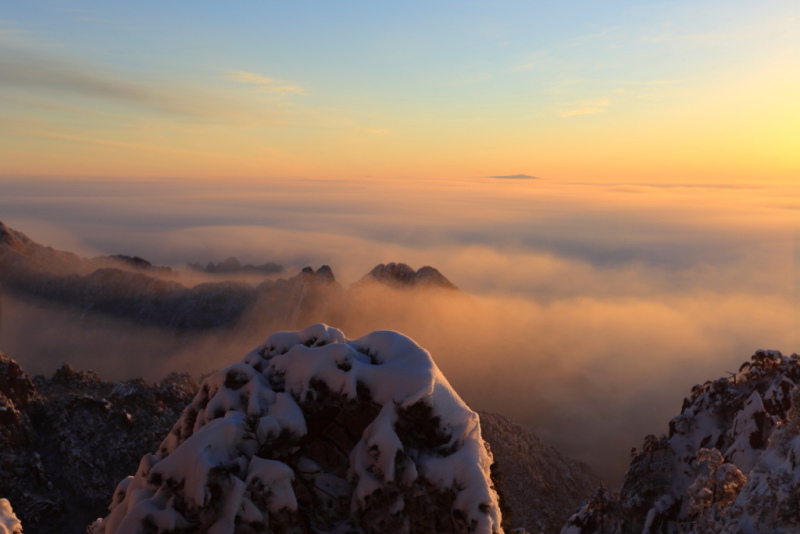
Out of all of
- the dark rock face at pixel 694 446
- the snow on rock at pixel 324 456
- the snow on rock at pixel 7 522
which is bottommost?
the dark rock face at pixel 694 446

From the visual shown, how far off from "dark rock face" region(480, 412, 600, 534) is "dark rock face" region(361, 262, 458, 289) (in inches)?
2583

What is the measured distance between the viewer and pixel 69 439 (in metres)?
→ 55.5

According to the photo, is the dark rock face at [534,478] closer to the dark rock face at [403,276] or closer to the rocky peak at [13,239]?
the dark rock face at [403,276]

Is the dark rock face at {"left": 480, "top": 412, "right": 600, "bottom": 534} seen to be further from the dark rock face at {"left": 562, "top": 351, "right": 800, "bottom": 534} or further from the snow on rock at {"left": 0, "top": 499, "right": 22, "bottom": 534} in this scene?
the snow on rock at {"left": 0, "top": 499, "right": 22, "bottom": 534}

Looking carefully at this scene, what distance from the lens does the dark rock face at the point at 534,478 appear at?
61.0 m

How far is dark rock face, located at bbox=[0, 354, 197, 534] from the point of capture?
48.8m

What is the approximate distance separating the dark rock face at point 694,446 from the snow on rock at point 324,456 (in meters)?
20.9

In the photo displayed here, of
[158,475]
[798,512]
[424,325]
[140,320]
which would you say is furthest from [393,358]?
[140,320]

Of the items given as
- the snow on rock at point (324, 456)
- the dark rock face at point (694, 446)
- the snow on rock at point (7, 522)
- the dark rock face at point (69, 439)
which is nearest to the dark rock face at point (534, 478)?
the dark rock face at point (694, 446)

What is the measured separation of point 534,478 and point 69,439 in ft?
146

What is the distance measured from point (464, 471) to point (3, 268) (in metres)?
182

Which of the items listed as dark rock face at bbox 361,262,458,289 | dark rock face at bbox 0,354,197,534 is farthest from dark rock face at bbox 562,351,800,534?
dark rock face at bbox 361,262,458,289

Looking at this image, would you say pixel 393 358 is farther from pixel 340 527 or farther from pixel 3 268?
pixel 3 268

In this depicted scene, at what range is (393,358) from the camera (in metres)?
11.4
